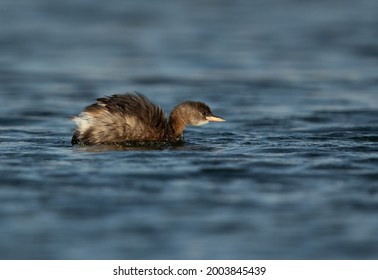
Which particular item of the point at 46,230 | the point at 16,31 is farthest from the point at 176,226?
the point at 16,31

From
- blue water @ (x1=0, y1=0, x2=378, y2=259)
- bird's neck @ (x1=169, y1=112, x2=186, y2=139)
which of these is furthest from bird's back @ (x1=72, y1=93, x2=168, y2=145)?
bird's neck @ (x1=169, y1=112, x2=186, y2=139)

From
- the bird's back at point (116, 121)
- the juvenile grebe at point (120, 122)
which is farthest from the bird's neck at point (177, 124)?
the bird's back at point (116, 121)

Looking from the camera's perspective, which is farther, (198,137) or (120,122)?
(198,137)

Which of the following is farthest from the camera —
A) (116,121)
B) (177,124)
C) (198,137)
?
(198,137)

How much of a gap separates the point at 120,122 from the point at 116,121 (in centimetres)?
5

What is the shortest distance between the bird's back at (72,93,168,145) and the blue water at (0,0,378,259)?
21 centimetres

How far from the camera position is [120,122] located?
33.4ft

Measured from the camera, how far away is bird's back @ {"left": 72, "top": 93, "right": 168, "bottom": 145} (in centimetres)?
1012

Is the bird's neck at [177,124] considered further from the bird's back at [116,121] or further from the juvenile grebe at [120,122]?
the bird's back at [116,121]

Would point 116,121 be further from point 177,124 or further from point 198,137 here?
point 198,137

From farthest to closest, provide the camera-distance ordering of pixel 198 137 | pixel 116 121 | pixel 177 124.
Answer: pixel 198 137 → pixel 177 124 → pixel 116 121

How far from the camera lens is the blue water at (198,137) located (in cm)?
721

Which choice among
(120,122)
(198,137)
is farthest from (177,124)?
(120,122)

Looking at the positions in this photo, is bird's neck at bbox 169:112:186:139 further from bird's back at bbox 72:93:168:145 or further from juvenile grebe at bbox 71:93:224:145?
bird's back at bbox 72:93:168:145
